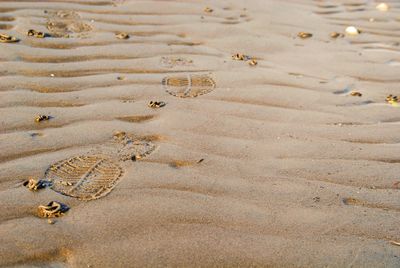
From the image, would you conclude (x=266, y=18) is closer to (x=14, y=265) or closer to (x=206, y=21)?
(x=206, y=21)

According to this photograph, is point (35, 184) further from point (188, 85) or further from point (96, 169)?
point (188, 85)

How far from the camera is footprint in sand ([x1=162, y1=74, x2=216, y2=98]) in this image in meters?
2.85

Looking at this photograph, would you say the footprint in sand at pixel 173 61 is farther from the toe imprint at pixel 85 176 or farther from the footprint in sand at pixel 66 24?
the toe imprint at pixel 85 176

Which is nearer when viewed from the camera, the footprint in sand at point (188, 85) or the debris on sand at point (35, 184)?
the debris on sand at point (35, 184)

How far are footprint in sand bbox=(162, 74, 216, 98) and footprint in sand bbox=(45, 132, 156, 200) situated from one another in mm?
582

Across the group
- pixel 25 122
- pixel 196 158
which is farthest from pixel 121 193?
pixel 25 122

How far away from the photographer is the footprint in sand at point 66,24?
11.4ft

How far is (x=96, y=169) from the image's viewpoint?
7.00 ft

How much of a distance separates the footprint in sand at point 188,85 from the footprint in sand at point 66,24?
874 millimetres

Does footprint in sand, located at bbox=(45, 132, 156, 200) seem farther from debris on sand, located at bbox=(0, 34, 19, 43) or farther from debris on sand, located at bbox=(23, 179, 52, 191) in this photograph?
debris on sand, located at bbox=(0, 34, 19, 43)

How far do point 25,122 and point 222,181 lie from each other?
101cm

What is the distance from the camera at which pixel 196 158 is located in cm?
223

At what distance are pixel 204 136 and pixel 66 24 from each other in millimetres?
1737

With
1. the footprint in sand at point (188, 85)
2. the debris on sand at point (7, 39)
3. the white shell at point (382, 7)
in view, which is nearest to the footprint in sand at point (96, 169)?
the footprint in sand at point (188, 85)
